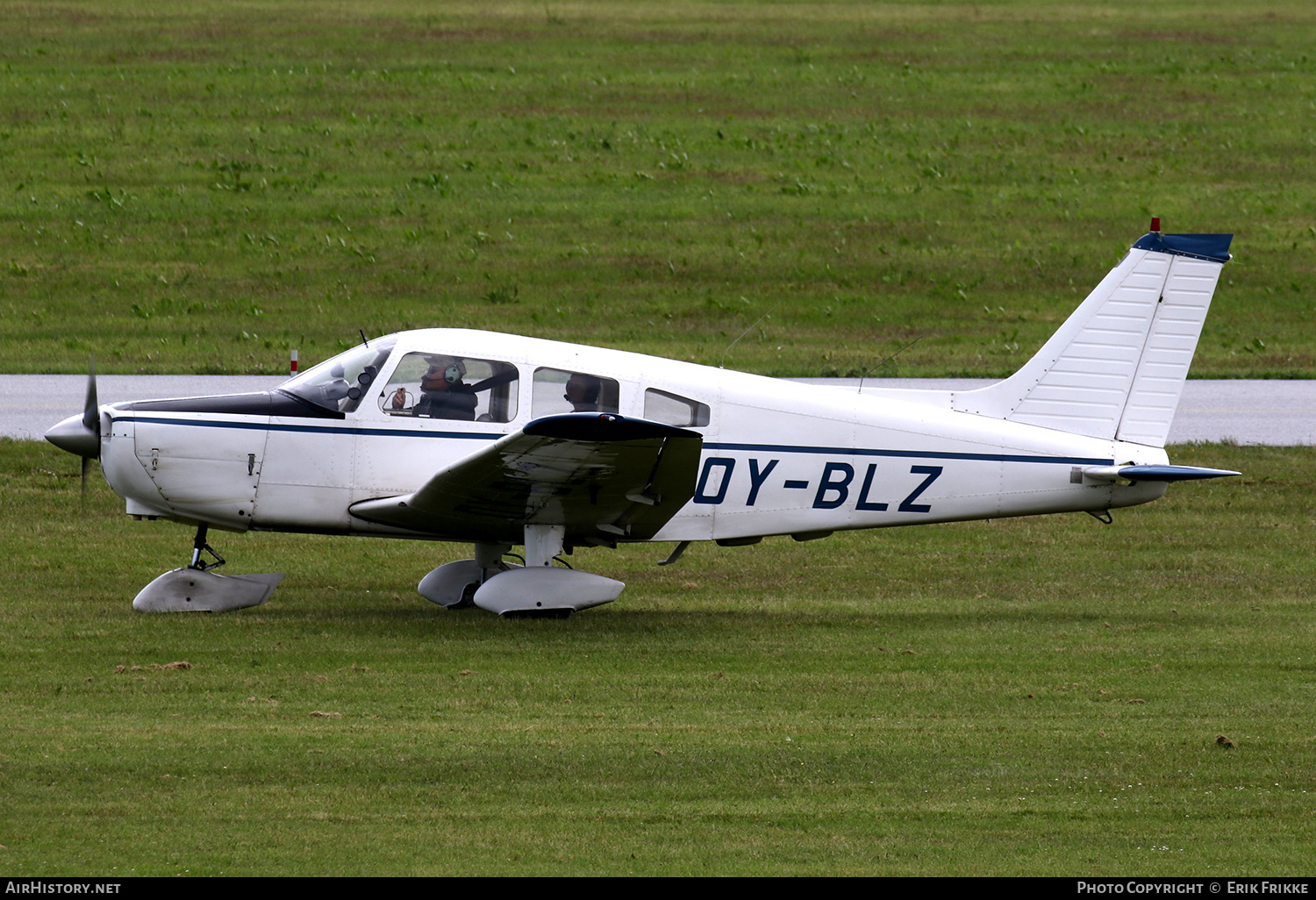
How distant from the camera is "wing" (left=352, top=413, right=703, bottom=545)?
9.88 metres

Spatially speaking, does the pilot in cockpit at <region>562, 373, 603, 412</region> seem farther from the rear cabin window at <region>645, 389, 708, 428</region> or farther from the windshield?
the windshield

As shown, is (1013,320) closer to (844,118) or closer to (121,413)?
(844,118)

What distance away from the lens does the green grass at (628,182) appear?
2392cm

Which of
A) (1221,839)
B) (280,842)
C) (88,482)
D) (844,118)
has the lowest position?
(88,482)

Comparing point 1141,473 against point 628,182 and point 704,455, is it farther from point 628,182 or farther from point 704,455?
point 628,182

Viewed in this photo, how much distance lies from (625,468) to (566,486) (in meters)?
0.49

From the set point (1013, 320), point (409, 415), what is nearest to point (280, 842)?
point (409, 415)

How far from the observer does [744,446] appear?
1129 centimetres

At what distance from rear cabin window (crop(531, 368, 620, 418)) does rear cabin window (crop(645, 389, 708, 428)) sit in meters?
0.27

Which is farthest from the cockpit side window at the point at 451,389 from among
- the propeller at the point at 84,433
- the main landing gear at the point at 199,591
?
the propeller at the point at 84,433

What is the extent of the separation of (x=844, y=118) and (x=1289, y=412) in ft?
52.6

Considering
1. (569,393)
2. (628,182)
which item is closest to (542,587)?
(569,393)

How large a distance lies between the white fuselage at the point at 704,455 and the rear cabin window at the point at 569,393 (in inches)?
1.0

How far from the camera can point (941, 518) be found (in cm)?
1156
